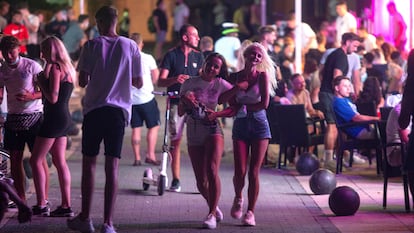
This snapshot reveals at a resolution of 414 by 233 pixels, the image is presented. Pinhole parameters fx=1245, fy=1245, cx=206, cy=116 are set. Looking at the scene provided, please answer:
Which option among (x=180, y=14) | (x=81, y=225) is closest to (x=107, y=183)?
(x=81, y=225)

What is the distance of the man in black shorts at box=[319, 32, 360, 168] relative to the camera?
57.7 feet

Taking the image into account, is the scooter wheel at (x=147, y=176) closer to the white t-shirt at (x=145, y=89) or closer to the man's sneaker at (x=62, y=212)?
the man's sneaker at (x=62, y=212)

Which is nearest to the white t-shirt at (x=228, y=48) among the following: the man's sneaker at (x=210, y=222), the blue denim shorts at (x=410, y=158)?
the man's sneaker at (x=210, y=222)

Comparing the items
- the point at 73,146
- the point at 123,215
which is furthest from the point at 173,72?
the point at 73,146

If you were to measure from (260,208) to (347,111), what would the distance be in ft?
12.2

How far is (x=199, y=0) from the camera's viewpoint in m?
44.7

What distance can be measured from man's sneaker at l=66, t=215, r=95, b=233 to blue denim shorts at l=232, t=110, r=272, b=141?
176 cm

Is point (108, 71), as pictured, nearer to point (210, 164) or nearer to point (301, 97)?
point (210, 164)

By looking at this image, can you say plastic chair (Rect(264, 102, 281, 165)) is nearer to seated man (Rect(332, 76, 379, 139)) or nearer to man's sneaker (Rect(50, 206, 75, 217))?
seated man (Rect(332, 76, 379, 139))

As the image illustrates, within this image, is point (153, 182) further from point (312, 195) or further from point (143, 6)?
point (143, 6)

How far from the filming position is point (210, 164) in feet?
38.5

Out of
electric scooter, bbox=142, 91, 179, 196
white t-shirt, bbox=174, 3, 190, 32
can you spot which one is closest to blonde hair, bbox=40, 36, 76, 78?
electric scooter, bbox=142, 91, 179, 196

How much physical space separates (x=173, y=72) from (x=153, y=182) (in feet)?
4.27

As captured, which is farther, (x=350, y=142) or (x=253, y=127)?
(x=350, y=142)
